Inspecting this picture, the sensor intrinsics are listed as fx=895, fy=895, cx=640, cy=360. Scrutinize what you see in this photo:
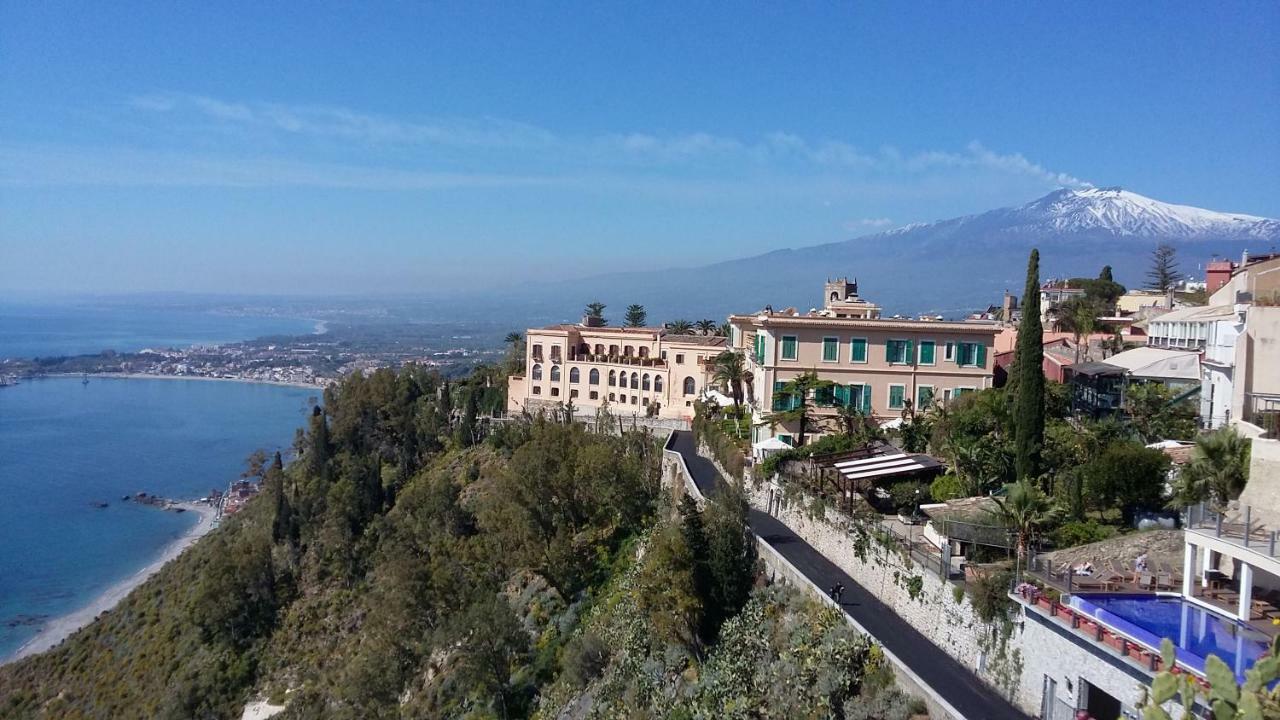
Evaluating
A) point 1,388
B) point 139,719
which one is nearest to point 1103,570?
point 139,719

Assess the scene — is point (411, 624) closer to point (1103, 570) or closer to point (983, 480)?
point (983, 480)

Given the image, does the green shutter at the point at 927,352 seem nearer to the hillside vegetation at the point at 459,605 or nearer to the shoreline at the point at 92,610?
the hillside vegetation at the point at 459,605

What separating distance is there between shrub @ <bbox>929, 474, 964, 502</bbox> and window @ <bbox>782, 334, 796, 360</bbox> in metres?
10.4

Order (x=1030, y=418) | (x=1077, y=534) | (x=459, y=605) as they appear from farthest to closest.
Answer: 1. (x=459, y=605)
2. (x=1030, y=418)
3. (x=1077, y=534)

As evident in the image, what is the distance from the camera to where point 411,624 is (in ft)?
97.8

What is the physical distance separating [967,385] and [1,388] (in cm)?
21468

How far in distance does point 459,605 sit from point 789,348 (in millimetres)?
14167

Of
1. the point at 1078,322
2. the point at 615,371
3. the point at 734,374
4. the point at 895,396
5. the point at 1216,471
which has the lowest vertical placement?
the point at 615,371

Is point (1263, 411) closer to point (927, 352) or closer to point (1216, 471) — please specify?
point (1216, 471)

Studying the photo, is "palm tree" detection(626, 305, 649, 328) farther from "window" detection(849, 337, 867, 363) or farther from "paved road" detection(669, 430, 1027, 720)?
"paved road" detection(669, 430, 1027, 720)

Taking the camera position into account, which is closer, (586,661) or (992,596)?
(992,596)

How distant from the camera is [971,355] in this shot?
97.9 ft

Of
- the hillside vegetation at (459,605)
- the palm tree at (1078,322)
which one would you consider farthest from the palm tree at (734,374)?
the palm tree at (1078,322)

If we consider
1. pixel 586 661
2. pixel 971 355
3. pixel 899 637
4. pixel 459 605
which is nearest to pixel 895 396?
pixel 971 355
